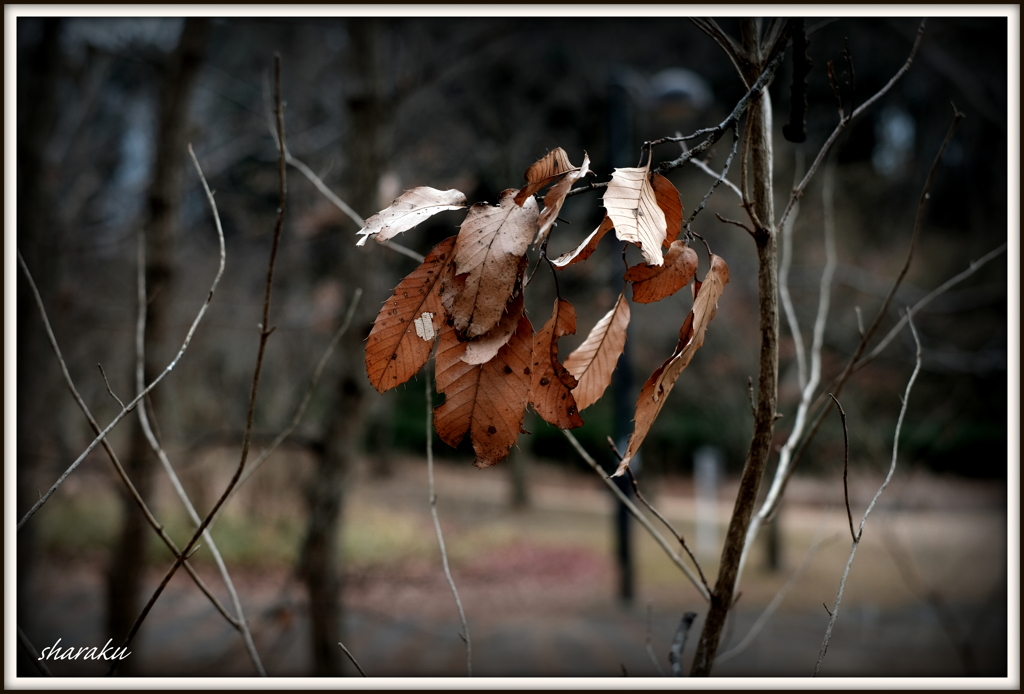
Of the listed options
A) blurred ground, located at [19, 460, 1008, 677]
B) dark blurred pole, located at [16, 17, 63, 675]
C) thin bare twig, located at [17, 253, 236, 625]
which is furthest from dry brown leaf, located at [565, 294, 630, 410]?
dark blurred pole, located at [16, 17, 63, 675]

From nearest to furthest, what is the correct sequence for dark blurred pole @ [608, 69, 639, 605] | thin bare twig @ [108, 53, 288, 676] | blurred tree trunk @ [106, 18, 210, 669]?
thin bare twig @ [108, 53, 288, 676], blurred tree trunk @ [106, 18, 210, 669], dark blurred pole @ [608, 69, 639, 605]

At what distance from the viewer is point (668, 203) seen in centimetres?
56

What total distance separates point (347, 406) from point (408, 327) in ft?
7.56

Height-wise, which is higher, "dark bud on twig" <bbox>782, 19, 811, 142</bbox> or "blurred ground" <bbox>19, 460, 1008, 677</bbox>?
"dark bud on twig" <bbox>782, 19, 811, 142</bbox>

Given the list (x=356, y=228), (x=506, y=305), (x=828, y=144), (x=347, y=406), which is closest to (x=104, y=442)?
(x=506, y=305)

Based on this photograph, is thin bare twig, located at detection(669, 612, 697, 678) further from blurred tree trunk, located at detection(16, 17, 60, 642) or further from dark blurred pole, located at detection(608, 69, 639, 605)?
dark blurred pole, located at detection(608, 69, 639, 605)

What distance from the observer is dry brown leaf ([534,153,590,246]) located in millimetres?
482

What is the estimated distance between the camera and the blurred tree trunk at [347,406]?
2758mm

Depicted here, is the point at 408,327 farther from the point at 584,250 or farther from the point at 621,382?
the point at 621,382

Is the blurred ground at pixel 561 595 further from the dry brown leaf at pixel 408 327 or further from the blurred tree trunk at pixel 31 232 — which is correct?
the dry brown leaf at pixel 408 327

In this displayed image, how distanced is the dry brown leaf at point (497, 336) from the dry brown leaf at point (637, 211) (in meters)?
0.10

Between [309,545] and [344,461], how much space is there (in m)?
0.41

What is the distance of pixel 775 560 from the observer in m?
6.23

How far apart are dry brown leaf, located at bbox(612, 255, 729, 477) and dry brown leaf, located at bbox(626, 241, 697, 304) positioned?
2 cm
